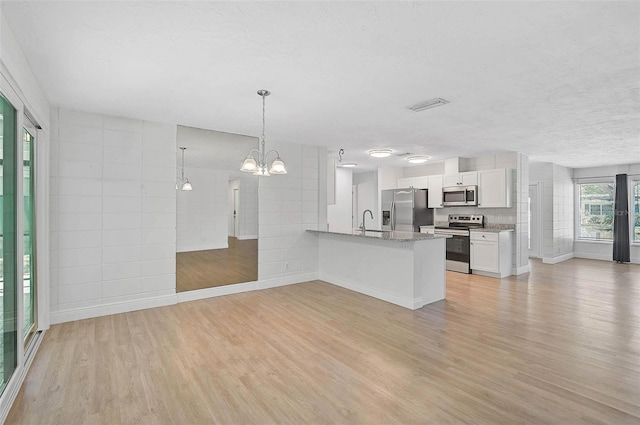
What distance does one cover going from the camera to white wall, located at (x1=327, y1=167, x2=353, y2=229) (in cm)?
933

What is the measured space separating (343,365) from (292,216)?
3.36 metres

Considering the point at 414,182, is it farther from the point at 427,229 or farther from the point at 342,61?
the point at 342,61

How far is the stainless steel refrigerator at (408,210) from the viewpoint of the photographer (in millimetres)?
7637

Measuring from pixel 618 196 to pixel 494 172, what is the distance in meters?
4.24

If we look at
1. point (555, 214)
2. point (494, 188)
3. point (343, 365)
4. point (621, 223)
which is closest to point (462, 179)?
point (494, 188)

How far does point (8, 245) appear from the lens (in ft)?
7.89

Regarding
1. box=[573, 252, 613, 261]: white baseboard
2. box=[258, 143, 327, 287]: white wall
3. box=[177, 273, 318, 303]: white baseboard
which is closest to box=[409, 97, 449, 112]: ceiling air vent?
box=[258, 143, 327, 287]: white wall

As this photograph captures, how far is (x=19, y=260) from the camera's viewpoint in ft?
8.02

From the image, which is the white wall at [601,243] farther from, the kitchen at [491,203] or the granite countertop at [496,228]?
the granite countertop at [496,228]

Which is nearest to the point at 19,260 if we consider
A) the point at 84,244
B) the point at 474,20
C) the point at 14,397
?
the point at 14,397

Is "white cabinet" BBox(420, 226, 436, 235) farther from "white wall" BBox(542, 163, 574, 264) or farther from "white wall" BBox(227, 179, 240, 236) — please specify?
"white wall" BBox(227, 179, 240, 236)

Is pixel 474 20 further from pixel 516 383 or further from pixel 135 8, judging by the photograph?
pixel 516 383

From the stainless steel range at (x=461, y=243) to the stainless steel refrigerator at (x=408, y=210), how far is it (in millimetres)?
559

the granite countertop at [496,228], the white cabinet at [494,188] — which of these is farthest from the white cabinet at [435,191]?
the granite countertop at [496,228]
